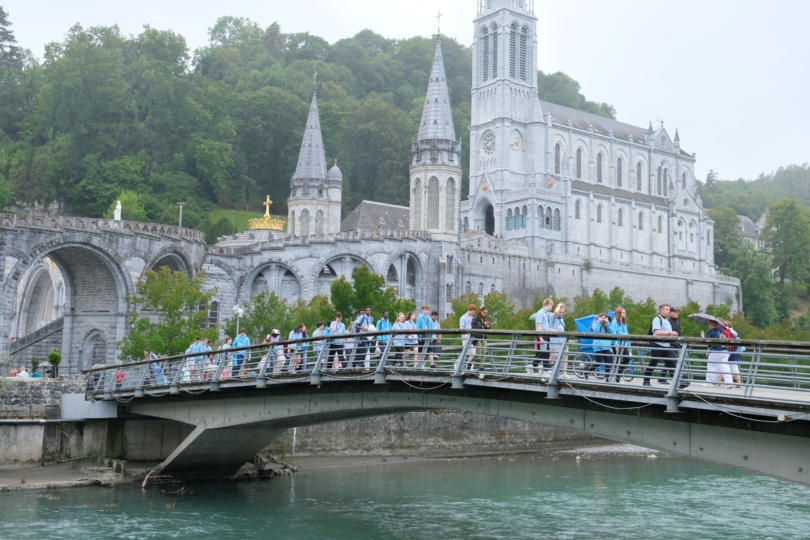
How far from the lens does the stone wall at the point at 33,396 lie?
96.0 ft

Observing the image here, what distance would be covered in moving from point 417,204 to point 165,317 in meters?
29.2

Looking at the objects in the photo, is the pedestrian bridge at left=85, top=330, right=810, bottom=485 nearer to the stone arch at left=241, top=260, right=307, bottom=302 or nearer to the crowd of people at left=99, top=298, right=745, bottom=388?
the crowd of people at left=99, top=298, right=745, bottom=388

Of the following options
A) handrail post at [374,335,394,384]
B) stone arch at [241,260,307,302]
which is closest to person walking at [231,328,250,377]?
handrail post at [374,335,394,384]

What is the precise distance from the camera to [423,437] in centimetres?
3941

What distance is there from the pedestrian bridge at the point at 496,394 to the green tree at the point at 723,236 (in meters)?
95.8

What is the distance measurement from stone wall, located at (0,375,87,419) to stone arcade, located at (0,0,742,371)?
1478 centimetres

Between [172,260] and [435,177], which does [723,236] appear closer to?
[435,177]

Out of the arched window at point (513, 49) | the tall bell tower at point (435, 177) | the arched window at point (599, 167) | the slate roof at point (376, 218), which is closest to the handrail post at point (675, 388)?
the tall bell tower at point (435, 177)

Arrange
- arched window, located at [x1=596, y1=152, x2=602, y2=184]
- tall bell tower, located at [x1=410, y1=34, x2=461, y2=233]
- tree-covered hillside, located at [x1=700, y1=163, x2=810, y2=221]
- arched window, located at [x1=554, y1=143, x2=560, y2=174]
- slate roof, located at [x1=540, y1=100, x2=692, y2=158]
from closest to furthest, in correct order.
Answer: tall bell tower, located at [x1=410, y1=34, x2=461, y2=233], arched window, located at [x1=554, y1=143, x2=560, y2=174], slate roof, located at [x1=540, y1=100, x2=692, y2=158], arched window, located at [x1=596, y1=152, x2=602, y2=184], tree-covered hillside, located at [x1=700, y1=163, x2=810, y2=221]

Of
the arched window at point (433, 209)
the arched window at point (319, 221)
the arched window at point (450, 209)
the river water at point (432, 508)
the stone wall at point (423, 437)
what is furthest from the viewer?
the arched window at point (319, 221)

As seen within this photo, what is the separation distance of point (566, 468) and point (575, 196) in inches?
2481

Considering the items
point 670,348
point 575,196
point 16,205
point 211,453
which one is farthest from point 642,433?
point 575,196

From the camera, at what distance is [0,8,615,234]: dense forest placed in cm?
8444

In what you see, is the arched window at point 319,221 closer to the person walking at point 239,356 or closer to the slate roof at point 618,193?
the slate roof at point 618,193
